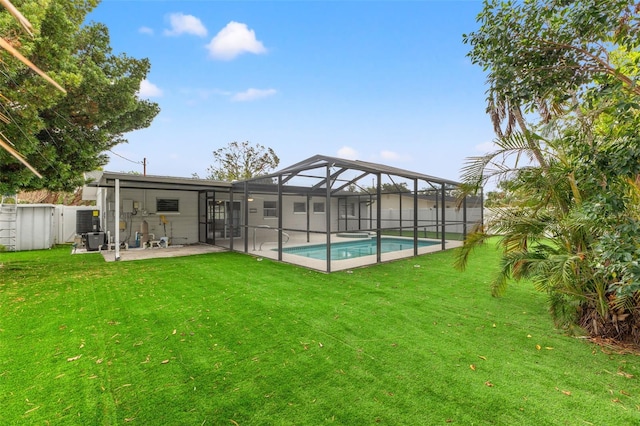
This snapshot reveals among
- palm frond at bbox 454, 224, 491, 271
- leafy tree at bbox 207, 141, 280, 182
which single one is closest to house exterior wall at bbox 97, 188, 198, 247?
palm frond at bbox 454, 224, 491, 271

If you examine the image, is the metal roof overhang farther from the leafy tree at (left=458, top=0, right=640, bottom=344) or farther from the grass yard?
the leafy tree at (left=458, top=0, right=640, bottom=344)

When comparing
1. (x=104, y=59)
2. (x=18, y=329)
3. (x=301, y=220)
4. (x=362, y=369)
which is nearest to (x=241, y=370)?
(x=362, y=369)

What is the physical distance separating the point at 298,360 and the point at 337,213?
1449 cm

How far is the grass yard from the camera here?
2.40m

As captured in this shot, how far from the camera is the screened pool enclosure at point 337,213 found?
8469 millimetres

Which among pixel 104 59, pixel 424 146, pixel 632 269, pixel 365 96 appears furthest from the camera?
pixel 424 146

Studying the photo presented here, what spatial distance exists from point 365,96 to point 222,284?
11812 millimetres

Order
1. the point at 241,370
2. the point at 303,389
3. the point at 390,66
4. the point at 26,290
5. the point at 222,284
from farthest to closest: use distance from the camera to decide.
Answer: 1. the point at 390,66
2. the point at 222,284
3. the point at 26,290
4. the point at 241,370
5. the point at 303,389

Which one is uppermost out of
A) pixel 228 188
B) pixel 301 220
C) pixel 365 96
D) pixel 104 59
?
pixel 365 96

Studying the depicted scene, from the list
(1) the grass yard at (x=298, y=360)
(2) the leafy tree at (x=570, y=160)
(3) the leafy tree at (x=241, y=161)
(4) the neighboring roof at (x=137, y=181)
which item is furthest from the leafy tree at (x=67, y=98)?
(3) the leafy tree at (x=241, y=161)

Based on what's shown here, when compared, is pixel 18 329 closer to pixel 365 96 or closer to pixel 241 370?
pixel 241 370

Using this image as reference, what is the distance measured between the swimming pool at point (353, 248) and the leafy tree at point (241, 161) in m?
12.9

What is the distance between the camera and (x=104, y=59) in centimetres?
923

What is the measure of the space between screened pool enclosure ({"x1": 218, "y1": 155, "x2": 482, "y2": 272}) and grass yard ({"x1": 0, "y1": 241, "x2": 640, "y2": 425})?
290 cm
